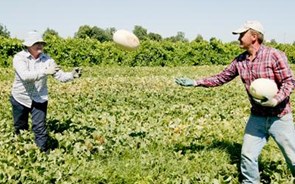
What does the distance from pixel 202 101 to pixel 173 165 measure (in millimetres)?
5879

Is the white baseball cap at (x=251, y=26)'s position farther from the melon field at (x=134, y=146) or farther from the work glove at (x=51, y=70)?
the work glove at (x=51, y=70)

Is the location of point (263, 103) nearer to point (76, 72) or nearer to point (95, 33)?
point (76, 72)

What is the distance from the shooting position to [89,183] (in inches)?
202

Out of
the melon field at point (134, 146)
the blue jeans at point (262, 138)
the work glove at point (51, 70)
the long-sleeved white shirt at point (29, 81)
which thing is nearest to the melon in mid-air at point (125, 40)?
the long-sleeved white shirt at point (29, 81)

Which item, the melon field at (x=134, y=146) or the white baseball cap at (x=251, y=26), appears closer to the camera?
the white baseball cap at (x=251, y=26)

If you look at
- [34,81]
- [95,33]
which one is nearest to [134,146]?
[34,81]

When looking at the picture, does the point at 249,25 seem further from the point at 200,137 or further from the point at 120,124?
the point at 120,124

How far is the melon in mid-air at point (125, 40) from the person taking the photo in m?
6.86

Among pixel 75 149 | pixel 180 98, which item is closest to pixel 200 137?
pixel 75 149

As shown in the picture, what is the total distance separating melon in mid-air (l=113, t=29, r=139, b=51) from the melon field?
146cm

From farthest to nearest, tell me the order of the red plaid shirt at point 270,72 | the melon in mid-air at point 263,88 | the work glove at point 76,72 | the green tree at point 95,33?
the green tree at point 95,33 → the work glove at point 76,72 → the red plaid shirt at point 270,72 → the melon in mid-air at point 263,88

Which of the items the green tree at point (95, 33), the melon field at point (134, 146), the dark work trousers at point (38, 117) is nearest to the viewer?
the melon field at point (134, 146)

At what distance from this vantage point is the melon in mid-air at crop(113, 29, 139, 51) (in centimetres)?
686

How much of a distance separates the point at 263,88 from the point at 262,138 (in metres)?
0.76
